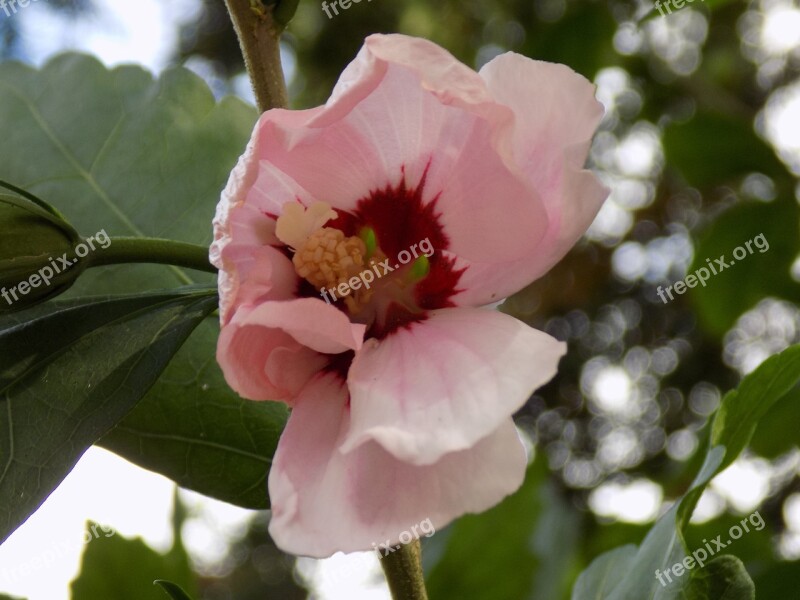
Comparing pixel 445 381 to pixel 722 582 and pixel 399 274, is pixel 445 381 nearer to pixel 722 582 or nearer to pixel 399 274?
pixel 399 274

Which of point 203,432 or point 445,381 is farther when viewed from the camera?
point 203,432

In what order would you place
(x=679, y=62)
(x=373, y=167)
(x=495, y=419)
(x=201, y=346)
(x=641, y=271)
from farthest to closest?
(x=641, y=271) → (x=679, y=62) → (x=201, y=346) → (x=373, y=167) → (x=495, y=419)

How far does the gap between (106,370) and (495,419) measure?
320 millimetres

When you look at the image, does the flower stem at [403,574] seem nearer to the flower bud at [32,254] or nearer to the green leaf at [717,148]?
the flower bud at [32,254]

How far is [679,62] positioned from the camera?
8.77ft

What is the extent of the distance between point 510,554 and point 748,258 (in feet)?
2.81

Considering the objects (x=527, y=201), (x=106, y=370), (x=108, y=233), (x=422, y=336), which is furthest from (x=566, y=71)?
(x=108, y=233)

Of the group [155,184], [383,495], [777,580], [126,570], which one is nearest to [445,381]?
[383,495]

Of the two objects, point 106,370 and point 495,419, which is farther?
point 106,370

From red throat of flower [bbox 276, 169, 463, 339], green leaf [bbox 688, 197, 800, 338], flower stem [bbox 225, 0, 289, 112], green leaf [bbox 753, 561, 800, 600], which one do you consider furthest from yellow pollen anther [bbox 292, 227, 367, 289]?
green leaf [bbox 688, 197, 800, 338]

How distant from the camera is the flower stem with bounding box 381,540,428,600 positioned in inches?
27.5

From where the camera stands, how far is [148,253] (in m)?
0.66

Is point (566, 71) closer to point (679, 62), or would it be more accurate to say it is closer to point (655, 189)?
point (679, 62)

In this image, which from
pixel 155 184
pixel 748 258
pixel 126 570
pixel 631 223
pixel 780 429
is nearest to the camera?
pixel 155 184
